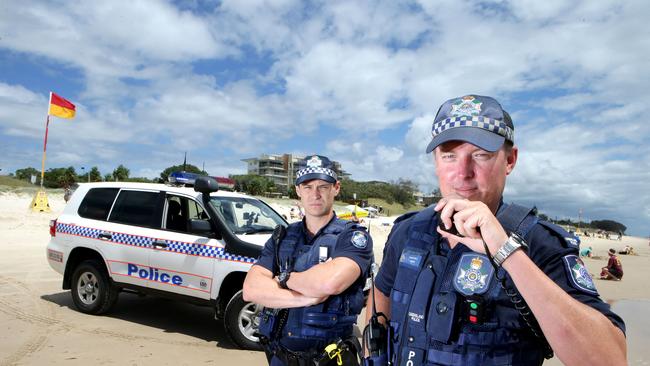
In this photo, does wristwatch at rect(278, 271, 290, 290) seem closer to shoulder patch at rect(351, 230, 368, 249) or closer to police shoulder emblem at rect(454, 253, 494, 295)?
shoulder patch at rect(351, 230, 368, 249)

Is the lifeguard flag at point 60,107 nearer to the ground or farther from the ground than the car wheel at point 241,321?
farther from the ground

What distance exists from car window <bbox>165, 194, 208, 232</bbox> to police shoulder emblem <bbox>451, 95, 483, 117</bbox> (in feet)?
15.6

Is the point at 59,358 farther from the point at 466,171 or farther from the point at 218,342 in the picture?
the point at 466,171

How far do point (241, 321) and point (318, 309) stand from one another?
8.58ft

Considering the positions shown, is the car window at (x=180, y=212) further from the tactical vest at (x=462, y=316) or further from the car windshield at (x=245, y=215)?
the tactical vest at (x=462, y=316)

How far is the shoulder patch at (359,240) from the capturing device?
2.70 m

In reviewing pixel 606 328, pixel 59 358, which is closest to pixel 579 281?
pixel 606 328

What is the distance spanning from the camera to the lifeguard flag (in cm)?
1658

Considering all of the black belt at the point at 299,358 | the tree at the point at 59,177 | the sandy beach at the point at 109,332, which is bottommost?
the sandy beach at the point at 109,332

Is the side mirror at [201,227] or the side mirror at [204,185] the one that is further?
the side mirror at [204,185]

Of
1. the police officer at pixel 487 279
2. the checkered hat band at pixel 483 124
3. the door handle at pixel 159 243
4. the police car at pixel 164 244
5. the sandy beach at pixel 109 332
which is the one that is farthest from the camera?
the door handle at pixel 159 243

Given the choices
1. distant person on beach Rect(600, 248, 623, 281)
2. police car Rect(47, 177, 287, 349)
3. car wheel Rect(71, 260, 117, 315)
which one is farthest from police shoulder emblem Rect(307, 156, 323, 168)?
distant person on beach Rect(600, 248, 623, 281)

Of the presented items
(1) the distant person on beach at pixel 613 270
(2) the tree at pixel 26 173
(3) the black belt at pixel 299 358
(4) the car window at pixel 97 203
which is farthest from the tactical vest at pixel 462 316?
(2) the tree at pixel 26 173

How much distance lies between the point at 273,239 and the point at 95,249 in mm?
4326
